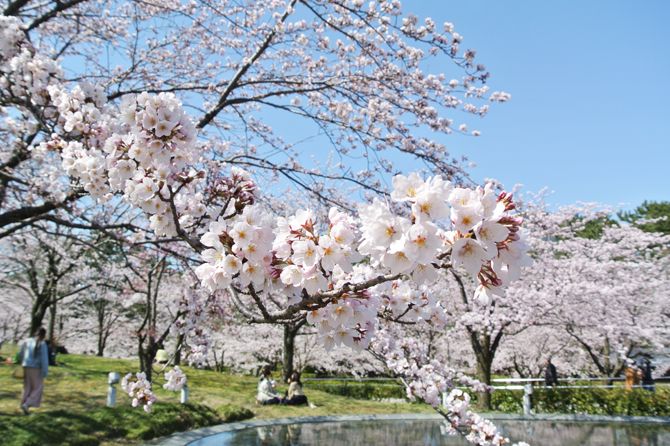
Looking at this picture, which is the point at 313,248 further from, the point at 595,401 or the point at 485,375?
the point at 595,401

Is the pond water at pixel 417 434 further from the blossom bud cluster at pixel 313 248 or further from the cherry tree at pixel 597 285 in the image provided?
the blossom bud cluster at pixel 313 248

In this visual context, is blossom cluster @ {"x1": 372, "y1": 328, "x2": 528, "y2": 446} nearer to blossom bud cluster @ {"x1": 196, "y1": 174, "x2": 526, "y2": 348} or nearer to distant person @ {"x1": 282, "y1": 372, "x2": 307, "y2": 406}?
blossom bud cluster @ {"x1": 196, "y1": 174, "x2": 526, "y2": 348}

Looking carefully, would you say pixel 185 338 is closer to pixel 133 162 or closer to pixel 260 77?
pixel 260 77

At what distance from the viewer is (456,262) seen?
143 cm

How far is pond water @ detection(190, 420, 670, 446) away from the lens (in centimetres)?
734

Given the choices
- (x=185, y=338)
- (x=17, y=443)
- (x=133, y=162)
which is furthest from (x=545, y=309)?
(x=133, y=162)

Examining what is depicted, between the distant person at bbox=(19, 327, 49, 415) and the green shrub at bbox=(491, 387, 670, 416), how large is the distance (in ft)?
40.0

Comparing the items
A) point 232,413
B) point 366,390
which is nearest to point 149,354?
point 232,413

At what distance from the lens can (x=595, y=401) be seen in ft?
43.8

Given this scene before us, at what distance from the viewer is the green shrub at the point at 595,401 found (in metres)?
12.9

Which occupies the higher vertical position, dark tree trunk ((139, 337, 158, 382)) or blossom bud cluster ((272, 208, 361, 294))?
blossom bud cluster ((272, 208, 361, 294))

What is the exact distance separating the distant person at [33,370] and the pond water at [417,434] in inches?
Answer: 123

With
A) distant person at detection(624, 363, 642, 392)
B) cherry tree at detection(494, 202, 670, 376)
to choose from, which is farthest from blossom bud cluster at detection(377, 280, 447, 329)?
distant person at detection(624, 363, 642, 392)

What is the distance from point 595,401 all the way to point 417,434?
7.94 m
